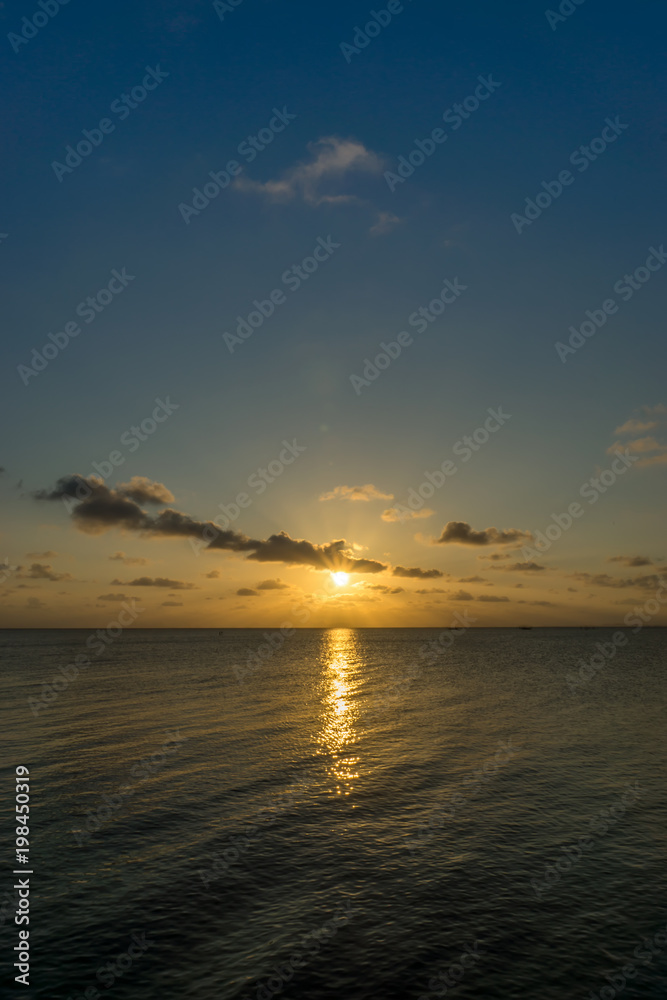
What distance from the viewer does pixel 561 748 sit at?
58.0 meters

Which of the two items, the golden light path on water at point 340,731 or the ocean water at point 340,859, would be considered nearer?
the ocean water at point 340,859

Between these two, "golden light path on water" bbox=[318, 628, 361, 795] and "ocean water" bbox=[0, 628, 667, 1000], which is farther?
"golden light path on water" bbox=[318, 628, 361, 795]

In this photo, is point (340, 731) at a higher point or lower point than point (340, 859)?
lower

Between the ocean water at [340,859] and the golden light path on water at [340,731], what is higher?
the ocean water at [340,859]

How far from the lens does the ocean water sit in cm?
2212

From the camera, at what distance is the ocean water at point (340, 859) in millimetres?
22125

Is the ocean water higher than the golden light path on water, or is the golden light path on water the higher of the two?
the ocean water

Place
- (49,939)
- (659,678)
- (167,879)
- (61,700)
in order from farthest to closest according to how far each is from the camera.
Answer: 1. (659,678)
2. (61,700)
3. (167,879)
4. (49,939)

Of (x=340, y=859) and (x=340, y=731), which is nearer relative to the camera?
(x=340, y=859)

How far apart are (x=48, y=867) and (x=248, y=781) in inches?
688

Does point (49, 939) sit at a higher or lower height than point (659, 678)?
higher

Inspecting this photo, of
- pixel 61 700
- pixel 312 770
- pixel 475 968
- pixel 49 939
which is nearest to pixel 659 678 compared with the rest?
pixel 312 770

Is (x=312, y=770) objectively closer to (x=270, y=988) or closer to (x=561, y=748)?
(x=561, y=748)

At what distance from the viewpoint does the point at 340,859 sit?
105 ft
